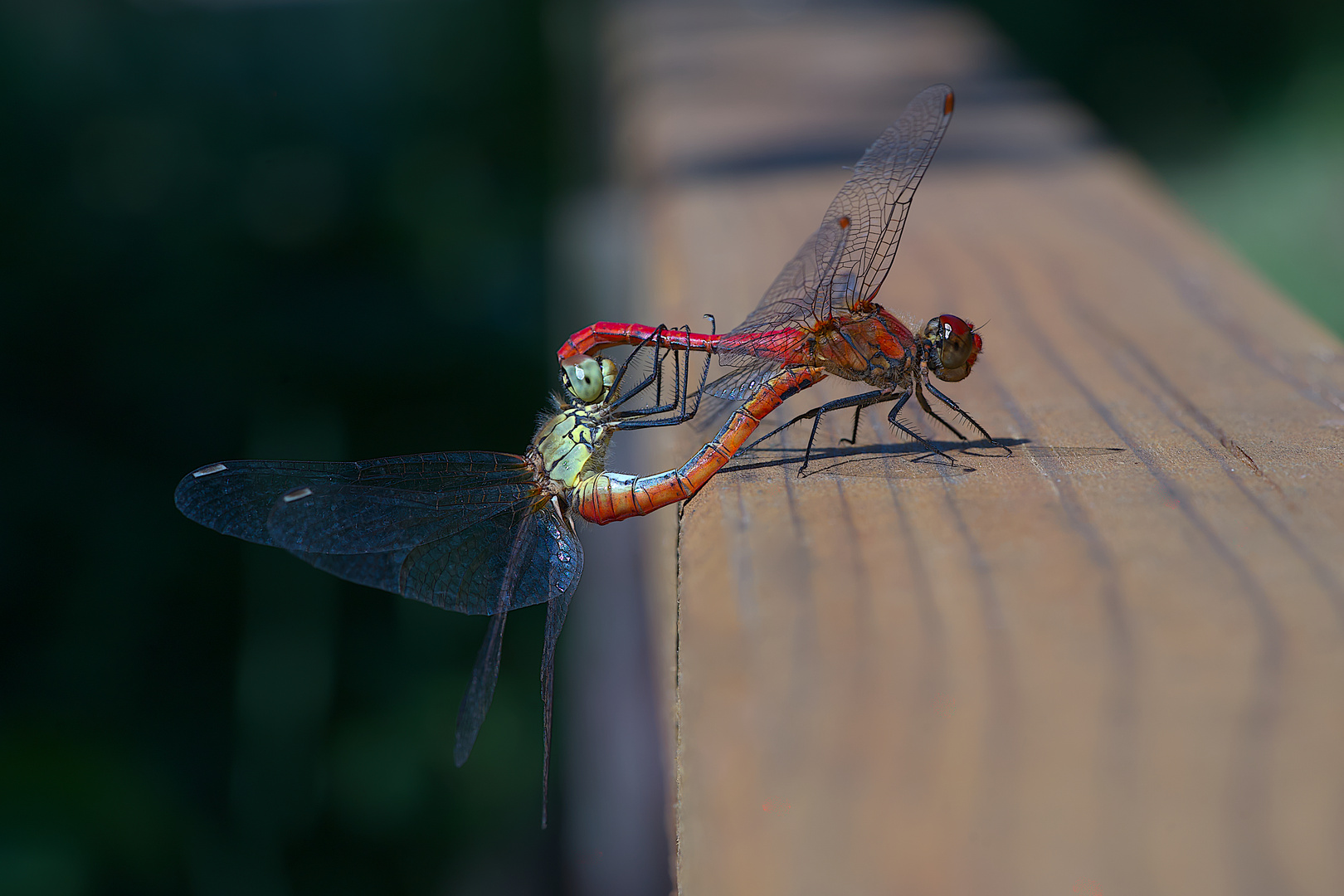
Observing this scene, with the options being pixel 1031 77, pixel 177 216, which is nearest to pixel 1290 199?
pixel 1031 77

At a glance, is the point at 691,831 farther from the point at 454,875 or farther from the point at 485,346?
the point at 485,346

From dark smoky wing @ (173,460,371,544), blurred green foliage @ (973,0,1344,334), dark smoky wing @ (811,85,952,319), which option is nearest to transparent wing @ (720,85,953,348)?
dark smoky wing @ (811,85,952,319)

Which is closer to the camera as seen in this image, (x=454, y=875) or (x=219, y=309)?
(x=454, y=875)

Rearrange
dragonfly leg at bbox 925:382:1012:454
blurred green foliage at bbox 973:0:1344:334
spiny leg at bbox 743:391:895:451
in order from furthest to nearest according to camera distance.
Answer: blurred green foliage at bbox 973:0:1344:334 → spiny leg at bbox 743:391:895:451 → dragonfly leg at bbox 925:382:1012:454

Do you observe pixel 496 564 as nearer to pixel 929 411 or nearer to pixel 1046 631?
pixel 929 411

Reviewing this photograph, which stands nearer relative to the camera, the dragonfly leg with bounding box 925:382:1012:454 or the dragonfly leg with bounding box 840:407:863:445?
the dragonfly leg with bounding box 925:382:1012:454

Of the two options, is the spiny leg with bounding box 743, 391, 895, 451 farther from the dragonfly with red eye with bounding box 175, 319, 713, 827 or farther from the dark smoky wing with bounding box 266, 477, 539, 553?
the dark smoky wing with bounding box 266, 477, 539, 553
